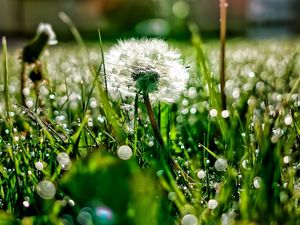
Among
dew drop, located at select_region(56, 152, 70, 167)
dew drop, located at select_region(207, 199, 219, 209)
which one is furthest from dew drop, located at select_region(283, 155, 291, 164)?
dew drop, located at select_region(56, 152, 70, 167)

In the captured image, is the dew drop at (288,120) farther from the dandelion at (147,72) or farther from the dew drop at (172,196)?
the dew drop at (172,196)

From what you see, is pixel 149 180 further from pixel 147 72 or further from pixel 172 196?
pixel 147 72

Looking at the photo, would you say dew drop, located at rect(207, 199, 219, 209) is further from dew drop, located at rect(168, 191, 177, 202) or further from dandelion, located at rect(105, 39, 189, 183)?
dandelion, located at rect(105, 39, 189, 183)

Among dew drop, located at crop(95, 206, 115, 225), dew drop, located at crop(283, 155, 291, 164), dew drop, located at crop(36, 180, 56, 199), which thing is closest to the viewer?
dew drop, located at crop(95, 206, 115, 225)

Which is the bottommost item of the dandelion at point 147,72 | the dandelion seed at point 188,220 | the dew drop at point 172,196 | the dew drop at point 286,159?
the dew drop at point 172,196

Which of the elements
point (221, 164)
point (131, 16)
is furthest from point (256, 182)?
point (131, 16)

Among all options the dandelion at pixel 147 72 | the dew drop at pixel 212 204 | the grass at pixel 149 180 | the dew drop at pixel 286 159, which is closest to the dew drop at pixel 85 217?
the grass at pixel 149 180
